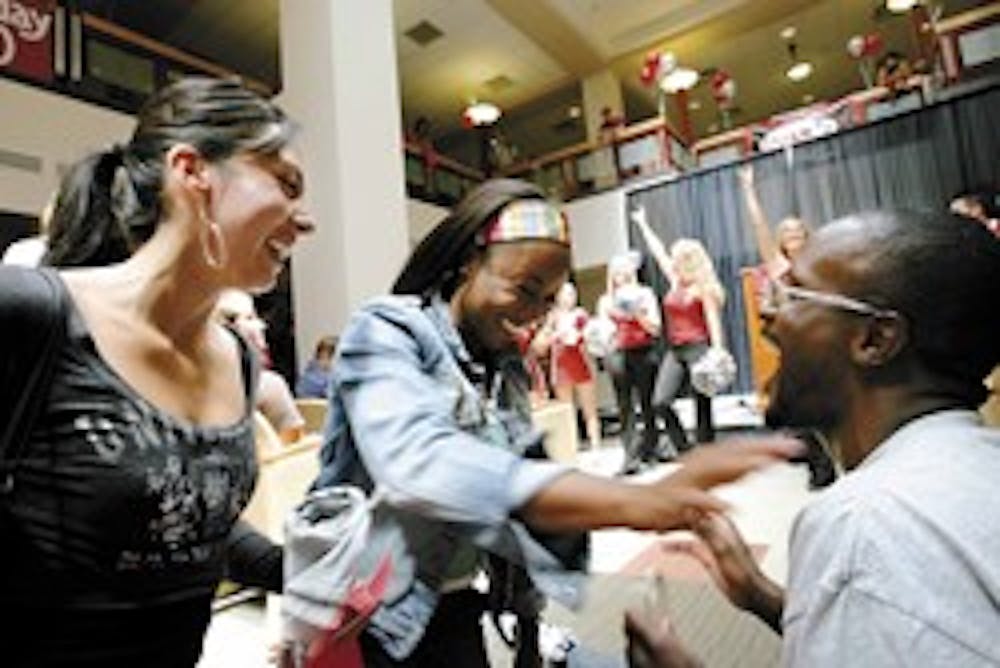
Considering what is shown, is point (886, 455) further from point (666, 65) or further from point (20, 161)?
point (666, 65)

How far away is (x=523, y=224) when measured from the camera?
1036mm

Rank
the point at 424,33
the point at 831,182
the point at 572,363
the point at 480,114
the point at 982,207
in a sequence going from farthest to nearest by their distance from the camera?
1. the point at 480,114
2. the point at 424,33
3. the point at 831,182
4. the point at 572,363
5. the point at 982,207

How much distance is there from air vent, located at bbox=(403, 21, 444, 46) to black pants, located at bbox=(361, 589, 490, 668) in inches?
344

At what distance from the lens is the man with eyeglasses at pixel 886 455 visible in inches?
23.1

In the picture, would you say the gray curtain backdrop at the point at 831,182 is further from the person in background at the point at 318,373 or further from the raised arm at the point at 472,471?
the raised arm at the point at 472,471

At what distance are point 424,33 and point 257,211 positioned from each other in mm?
8889

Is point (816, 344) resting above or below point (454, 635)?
above

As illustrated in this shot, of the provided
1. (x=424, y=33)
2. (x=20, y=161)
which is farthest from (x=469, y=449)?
(x=424, y=33)

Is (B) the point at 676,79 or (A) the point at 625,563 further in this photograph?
(B) the point at 676,79

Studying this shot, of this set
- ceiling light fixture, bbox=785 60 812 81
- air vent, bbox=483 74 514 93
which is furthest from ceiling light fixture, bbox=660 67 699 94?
ceiling light fixture, bbox=785 60 812 81

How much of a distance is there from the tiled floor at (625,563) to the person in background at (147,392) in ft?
2.63

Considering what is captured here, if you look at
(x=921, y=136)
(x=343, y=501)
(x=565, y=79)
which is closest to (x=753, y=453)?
(x=343, y=501)

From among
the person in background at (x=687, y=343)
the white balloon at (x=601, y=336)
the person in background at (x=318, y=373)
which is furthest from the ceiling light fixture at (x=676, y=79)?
the person in background at (x=318, y=373)

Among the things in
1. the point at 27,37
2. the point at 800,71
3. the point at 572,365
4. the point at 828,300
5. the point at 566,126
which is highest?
the point at 800,71
